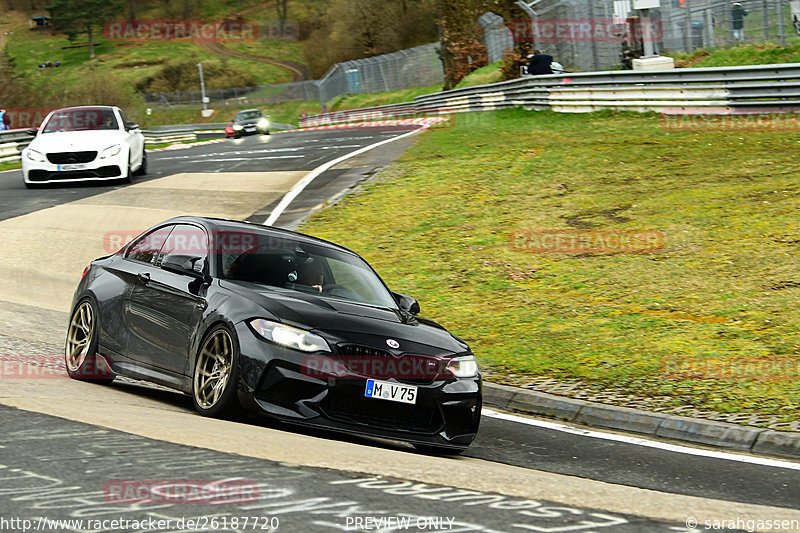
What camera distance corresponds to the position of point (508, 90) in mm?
34844

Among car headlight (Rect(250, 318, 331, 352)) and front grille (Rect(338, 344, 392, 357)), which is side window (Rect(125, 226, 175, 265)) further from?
front grille (Rect(338, 344, 392, 357))

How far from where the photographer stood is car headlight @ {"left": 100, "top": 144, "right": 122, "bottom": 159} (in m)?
22.5

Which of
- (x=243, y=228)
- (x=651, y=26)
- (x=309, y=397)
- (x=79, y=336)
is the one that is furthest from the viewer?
(x=651, y=26)

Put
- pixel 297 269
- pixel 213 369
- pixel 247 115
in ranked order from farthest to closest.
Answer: pixel 247 115, pixel 297 269, pixel 213 369

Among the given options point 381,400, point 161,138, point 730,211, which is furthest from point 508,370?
point 161,138

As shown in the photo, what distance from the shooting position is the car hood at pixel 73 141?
22.3m

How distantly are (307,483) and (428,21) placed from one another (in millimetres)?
83671

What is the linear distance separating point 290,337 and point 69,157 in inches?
667

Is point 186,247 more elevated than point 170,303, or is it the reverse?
point 186,247

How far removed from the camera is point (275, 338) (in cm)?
679

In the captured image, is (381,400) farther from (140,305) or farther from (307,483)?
(140,305)

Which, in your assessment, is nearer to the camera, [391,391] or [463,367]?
[391,391]

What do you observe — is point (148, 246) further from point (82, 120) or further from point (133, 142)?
point (133, 142)

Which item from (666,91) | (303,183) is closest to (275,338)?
(303,183)
